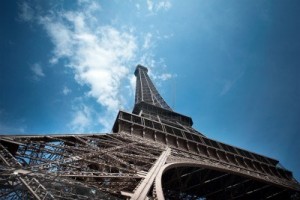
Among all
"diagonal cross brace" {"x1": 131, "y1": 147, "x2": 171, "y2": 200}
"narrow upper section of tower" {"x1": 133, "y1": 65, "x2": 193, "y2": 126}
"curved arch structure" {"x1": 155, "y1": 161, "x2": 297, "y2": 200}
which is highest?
"narrow upper section of tower" {"x1": 133, "y1": 65, "x2": 193, "y2": 126}

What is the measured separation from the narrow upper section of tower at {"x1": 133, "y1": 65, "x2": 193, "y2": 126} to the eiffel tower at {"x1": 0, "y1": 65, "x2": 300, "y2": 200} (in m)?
0.20

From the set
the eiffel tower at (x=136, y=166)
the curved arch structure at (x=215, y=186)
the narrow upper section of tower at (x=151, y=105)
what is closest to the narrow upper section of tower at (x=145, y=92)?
the narrow upper section of tower at (x=151, y=105)

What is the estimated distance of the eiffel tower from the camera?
704cm

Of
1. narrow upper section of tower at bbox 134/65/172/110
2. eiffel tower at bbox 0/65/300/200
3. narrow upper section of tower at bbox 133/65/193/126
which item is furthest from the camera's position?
narrow upper section of tower at bbox 134/65/172/110

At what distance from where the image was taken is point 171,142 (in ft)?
76.5

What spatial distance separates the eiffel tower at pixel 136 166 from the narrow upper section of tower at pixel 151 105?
20cm

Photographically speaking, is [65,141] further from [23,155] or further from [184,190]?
[184,190]

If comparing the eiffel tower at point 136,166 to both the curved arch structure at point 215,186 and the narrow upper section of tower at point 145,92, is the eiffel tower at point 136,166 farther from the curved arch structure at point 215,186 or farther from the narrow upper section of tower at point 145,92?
the narrow upper section of tower at point 145,92

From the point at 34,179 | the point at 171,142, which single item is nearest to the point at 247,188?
the point at 171,142

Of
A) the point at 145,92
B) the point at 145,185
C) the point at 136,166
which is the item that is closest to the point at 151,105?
the point at 145,92

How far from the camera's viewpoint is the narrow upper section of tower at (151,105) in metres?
37.5

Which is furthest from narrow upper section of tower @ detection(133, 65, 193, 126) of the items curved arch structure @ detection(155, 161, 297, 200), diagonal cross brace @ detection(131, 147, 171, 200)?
diagonal cross brace @ detection(131, 147, 171, 200)

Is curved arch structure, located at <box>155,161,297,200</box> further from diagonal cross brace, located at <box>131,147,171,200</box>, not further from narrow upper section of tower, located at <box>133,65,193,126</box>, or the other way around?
narrow upper section of tower, located at <box>133,65,193,126</box>

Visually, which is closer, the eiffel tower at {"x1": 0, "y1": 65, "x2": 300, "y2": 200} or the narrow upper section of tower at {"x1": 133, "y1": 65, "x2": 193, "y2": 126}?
the eiffel tower at {"x1": 0, "y1": 65, "x2": 300, "y2": 200}
